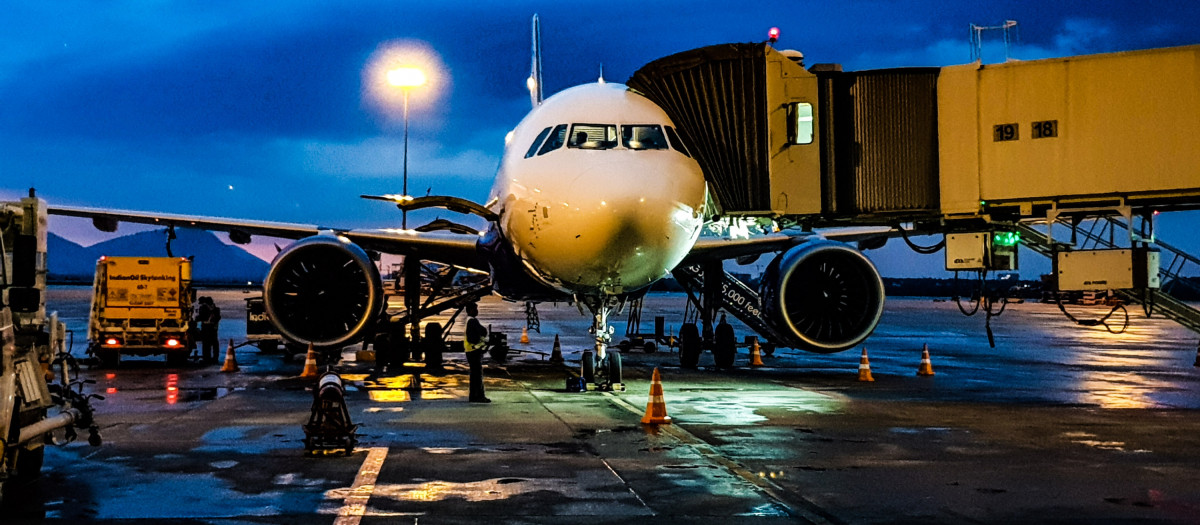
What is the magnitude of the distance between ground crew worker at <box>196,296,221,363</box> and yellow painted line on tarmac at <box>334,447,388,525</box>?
14.9 metres

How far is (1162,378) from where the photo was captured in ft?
61.2

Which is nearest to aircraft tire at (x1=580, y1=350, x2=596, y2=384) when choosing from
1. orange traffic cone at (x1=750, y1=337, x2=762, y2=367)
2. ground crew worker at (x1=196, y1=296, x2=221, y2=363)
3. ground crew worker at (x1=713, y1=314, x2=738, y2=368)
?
ground crew worker at (x1=713, y1=314, x2=738, y2=368)

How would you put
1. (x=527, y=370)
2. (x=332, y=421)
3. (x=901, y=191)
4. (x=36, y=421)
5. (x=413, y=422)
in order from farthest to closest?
(x=527, y=370)
(x=901, y=191)
(x=413, y=422)
(x=332, y=421)
(x=36, y=421)

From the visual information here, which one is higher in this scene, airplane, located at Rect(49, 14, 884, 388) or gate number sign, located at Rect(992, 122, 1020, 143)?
gate number sign, located at Rect(992, 122, 1020, 143)

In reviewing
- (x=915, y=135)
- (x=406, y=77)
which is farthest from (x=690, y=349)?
(x=406, y=77)

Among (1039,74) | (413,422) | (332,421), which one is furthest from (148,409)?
(1039,74)

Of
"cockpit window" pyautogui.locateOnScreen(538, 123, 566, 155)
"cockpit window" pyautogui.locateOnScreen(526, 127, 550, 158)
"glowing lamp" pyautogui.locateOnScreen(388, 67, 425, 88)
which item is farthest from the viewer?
"glowing lamp" pyautogui.locateOnScreen(388, 67, 425, 88)

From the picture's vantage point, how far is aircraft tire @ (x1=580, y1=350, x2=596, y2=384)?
16359 mm

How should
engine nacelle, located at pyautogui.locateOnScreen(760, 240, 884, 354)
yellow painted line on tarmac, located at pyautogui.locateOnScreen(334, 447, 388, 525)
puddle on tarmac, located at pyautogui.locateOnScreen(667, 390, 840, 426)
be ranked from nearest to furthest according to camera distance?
1. yellow painted line on tarmac, located at pyautogui.locateOnScreen(334, 447, 388, 525)
2. puddle on tarmac, located at pyautogui.locateOnScreen(667, 390, 840, 426)
3. engine nacelle, located at pyautogui.locateOnScreen(760, 240, 884, 354)

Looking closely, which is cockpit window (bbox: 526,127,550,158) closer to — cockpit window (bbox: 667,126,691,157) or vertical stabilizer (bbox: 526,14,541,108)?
cockpit window (bbox: 667,126,691,157)

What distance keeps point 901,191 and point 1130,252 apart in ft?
9.15

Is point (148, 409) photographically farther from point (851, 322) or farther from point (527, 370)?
point (851, 322)

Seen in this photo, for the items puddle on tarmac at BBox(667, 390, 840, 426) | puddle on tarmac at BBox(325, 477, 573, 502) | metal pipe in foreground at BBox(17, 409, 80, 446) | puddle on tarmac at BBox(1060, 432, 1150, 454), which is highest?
metal pipe in foreground at BBox(17, 409, 80, 446)

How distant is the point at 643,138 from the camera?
14.1m
